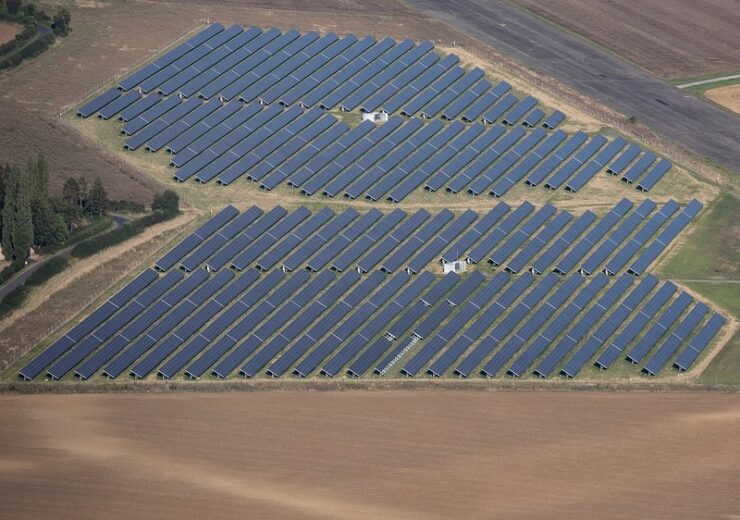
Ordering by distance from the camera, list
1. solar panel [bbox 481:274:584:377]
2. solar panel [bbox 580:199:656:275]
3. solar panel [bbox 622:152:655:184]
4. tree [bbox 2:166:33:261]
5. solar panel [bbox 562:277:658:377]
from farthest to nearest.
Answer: solar panel [bbox 622:152:655:184] → solar panel [bbox 580:199:656:275] → tree [bbox 2:166:33:261] → solar panel [bbox 562:277:658:377] → solar panel [bbox 481:274:584:377]

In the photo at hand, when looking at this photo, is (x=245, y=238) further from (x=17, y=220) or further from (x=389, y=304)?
(x=17, y=220)


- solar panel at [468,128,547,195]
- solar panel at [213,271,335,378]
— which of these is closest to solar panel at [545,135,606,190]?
solar panel at [468,128,547,195]

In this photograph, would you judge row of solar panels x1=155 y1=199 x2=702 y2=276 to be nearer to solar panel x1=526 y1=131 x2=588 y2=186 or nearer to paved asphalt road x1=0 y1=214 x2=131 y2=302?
solar panel x1=526 y1=131 x2=588 y2=186

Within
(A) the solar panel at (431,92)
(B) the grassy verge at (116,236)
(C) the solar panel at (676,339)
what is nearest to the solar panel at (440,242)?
(A) the solar panel at (431,92)

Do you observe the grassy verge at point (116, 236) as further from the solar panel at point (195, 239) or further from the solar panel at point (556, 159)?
the solar panel at point (556, 159)

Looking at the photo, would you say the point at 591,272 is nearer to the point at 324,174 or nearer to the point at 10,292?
the point at 324,174

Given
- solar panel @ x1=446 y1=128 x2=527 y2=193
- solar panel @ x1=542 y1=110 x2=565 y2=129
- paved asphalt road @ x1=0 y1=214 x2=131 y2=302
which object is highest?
solar panel @ x1=542 y1=110 x2=565 y2=129

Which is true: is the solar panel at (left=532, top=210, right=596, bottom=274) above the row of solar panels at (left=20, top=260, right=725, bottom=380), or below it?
above
